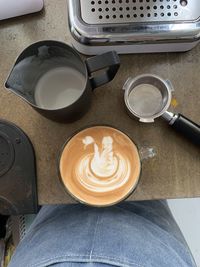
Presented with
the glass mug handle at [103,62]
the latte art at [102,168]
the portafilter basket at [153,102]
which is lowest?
the latte art at [102,168]

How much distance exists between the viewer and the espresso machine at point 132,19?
0.47 meters

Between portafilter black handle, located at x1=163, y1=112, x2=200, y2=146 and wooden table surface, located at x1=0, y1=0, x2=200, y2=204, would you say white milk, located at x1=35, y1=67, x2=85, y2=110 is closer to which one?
wooden table surface, located at x1=0, y1=0, x2=200, y2=204

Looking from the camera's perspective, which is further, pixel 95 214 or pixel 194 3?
pixel 95 214

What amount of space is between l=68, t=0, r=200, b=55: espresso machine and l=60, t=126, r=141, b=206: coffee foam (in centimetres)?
13

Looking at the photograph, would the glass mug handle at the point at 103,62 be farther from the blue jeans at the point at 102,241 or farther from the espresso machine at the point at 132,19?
the blue jeans at the point at 102,241

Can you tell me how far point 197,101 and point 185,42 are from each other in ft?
0.28

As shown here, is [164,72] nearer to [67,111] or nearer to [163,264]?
[67,111]

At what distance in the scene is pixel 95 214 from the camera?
0.59 m

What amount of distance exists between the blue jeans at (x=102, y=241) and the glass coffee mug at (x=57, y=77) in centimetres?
18

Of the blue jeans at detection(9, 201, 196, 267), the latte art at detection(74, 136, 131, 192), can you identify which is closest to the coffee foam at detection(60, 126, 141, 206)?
the latte art at detection(74, 136, 131, 192)

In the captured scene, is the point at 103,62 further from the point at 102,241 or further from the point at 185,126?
the point at 102,241

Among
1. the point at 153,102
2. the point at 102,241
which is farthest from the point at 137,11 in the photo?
the point at 102,241

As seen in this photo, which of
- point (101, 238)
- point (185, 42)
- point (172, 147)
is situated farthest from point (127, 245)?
point (185, 42)

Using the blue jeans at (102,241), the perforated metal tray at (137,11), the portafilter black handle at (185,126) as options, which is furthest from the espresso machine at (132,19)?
the blue jeans at (102,241)
